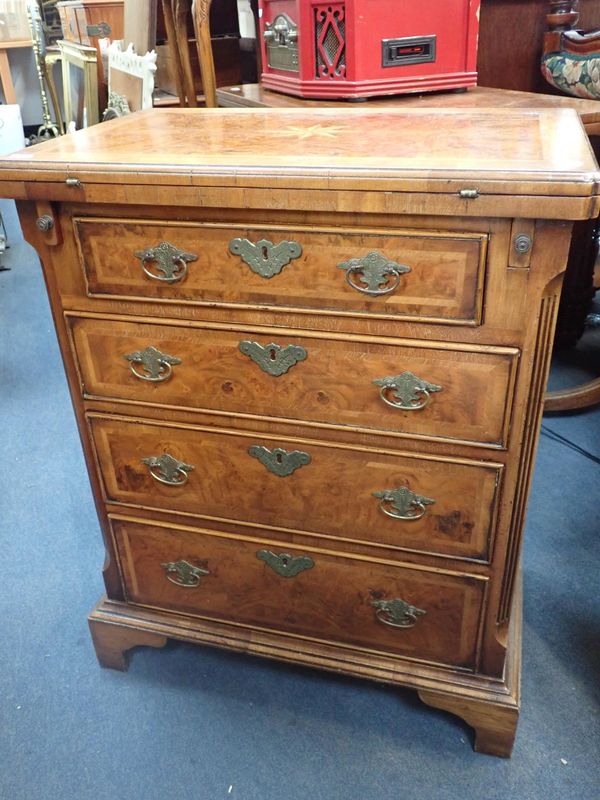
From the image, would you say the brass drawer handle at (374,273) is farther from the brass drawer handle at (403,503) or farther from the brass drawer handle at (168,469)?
the brass drawer handle at (168,469)

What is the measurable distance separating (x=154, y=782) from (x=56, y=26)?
5.67 m

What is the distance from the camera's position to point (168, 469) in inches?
49.3

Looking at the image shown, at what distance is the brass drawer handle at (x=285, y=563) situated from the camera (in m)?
1.26

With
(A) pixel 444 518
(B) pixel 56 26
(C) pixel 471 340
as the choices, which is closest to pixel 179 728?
(A) pixel 444 518

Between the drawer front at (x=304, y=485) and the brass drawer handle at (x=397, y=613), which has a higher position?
the drawer front at (x=304, y=485)

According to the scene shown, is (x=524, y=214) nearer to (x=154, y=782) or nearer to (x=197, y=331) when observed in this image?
(x=197, y=331)

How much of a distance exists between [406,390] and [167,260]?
0.40 m

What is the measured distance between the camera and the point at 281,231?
98 cm

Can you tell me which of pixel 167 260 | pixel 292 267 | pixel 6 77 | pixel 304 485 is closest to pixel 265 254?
pixel 292 267

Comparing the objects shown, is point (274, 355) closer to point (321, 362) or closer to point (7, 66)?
point (321, 362)

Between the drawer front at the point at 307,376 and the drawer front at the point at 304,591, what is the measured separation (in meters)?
0.28

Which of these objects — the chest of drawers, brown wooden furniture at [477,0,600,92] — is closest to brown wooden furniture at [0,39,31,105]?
brown wooden furniture at [477,0,600,92]

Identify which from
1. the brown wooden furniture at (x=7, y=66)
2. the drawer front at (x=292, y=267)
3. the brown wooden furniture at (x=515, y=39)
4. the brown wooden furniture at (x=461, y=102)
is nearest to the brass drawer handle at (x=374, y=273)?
the drawer front at (x=292, y=267)

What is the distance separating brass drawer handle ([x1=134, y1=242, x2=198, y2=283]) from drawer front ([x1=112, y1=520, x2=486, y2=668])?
1.59ft
